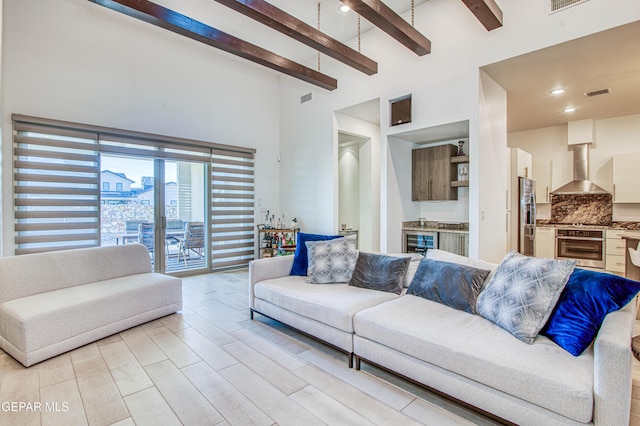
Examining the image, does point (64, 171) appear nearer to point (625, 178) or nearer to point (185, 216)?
point (185, 216)

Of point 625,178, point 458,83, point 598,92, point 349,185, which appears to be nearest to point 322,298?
point 458,83

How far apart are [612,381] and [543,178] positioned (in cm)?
644

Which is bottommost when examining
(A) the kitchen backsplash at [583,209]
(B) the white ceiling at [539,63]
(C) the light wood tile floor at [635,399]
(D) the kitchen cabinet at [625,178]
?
(C) the light wood tile floor at [635,399]

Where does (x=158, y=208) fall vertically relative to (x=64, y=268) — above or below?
above

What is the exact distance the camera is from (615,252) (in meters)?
5.34

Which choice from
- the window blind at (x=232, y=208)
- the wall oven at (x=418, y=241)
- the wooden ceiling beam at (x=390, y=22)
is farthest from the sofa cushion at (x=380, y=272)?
the window blind at (x=232, y=208)

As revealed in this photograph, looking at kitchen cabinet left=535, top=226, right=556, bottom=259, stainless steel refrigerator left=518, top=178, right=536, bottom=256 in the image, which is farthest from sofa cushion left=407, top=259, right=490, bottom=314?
kitchen cabinet left=535, top=226, right=556, bottom=259

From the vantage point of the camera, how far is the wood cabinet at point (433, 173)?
5074 mm

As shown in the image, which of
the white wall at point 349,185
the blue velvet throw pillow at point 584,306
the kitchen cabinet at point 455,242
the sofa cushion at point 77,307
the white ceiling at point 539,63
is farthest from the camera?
the white wall at point 349,185

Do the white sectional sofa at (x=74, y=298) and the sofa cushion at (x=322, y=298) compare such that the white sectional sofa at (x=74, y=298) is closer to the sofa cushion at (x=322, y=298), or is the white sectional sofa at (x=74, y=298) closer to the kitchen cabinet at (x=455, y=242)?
the sofa cushion at (x=322, y=298)

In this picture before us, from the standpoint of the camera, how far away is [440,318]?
221 cm

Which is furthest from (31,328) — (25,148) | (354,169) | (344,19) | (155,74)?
(354,169)

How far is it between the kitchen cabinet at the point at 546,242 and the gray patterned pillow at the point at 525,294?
16.4ft

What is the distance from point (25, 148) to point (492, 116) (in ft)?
20.0
